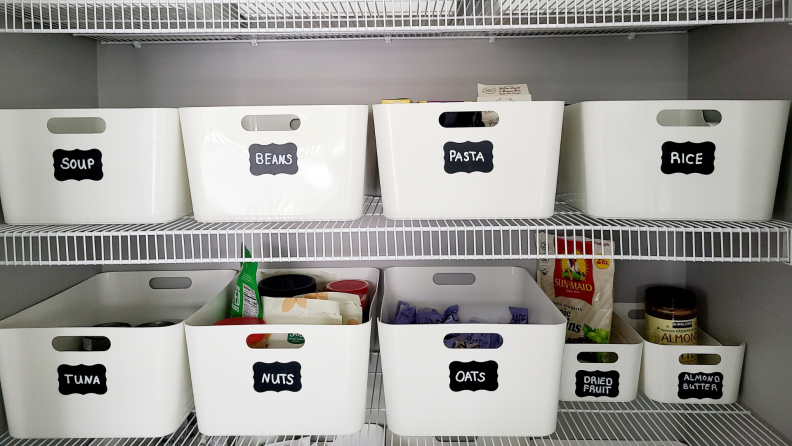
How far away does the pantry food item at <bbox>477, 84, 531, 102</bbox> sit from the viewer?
3.12ft

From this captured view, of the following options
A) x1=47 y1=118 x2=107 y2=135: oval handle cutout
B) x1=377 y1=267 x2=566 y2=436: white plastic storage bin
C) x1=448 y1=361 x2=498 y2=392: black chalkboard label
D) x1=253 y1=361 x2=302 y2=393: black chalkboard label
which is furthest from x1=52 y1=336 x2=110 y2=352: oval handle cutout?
x1=448 y1=361 x2=498 y2=392: black chalkboard label

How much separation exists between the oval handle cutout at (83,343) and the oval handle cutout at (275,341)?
27cm

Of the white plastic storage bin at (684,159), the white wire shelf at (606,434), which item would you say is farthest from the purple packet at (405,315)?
the white plastic storage bin at (684,159)

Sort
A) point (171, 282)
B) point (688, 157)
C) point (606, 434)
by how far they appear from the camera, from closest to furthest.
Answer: point (688, 157) → point (606, 434) → point (171, 282)

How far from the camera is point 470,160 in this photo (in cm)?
88

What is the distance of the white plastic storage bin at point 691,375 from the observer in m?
1.02

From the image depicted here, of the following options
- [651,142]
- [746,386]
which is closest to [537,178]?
[651,142]

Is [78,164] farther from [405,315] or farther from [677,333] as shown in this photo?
[677,333]

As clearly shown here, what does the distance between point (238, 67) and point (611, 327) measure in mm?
1056

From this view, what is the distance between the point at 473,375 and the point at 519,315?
0.25 metres

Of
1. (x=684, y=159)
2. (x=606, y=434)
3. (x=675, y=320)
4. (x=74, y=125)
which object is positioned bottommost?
(x=606, y=434)

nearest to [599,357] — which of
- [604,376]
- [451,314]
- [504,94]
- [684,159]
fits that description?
[604,376]

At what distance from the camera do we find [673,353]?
102 centimetres

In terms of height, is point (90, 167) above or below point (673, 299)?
above
